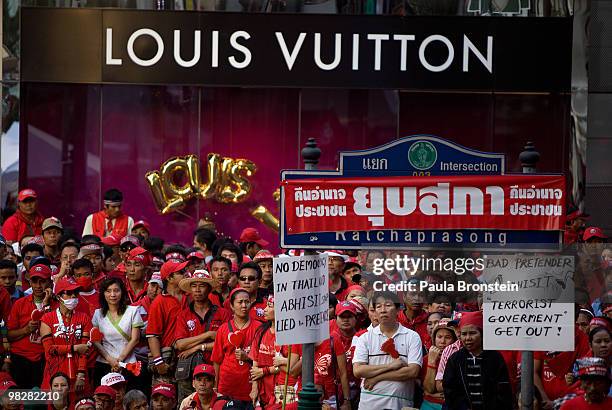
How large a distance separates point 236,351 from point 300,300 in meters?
2.54

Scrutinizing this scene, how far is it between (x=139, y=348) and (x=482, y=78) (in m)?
9.76

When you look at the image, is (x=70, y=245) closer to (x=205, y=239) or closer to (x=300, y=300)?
(x=205, y=239)

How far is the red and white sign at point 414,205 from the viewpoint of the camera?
12562 mm

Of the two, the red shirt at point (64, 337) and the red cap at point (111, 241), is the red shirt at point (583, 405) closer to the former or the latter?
the red shirt at point (64, 337)

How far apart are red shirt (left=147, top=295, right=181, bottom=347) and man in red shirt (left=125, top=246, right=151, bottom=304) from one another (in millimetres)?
982

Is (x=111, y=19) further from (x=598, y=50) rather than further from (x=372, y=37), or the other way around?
(x=598, y=50)

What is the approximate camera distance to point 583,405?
13055mm

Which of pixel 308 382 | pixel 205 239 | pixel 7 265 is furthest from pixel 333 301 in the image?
pixel 205 239

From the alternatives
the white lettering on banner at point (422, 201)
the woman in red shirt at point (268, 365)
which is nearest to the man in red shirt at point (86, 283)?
the woman in red shirt at point (268, 365)

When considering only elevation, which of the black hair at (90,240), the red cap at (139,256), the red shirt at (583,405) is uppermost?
the black hair at (90,240)

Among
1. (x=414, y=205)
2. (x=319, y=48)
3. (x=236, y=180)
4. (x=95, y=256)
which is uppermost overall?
(x=319, y=48)

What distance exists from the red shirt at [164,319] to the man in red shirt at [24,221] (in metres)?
5.24

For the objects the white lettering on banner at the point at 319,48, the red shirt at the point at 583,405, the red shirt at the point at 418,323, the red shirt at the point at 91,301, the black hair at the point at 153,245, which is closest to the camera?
the red shirt at the point at 583,405

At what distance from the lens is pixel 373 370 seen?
13.9m
